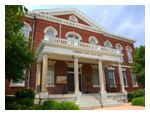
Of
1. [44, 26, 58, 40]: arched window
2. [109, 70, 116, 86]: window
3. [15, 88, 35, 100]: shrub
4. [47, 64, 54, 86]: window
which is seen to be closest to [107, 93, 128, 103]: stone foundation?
[109, 70, 116, 86]: window

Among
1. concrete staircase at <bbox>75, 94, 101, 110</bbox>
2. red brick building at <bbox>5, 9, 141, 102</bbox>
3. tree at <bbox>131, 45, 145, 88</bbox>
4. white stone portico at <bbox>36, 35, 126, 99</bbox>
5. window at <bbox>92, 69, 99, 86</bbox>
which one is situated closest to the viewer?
concrete staircase at <bbox>75, 94, 101, 110</bbox>

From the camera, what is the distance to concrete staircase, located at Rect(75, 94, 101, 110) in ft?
32.7

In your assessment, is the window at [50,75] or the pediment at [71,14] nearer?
the window at [50,75]

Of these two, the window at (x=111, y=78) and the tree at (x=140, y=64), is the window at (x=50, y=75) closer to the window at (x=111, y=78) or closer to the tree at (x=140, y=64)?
the window at (x=111, y=78)

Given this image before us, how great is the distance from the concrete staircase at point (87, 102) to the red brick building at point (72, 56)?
827mm

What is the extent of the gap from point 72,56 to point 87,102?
15.5 feet

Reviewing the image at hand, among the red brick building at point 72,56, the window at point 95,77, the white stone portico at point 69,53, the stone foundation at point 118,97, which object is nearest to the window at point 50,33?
the red brick building at point 72,56

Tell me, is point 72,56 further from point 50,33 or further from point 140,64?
point 140,64

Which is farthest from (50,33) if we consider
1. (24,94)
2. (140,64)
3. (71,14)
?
(140,64)

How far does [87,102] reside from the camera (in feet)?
34.9

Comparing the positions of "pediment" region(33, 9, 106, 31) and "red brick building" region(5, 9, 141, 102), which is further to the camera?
"pediment" region(33, 9, 106, 31)

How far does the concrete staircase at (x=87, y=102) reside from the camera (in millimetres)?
9981

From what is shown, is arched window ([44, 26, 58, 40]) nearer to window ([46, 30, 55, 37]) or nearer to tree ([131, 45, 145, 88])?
window ([46, 30, 55, 37])

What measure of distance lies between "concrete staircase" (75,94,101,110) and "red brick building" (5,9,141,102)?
0.83 meters
